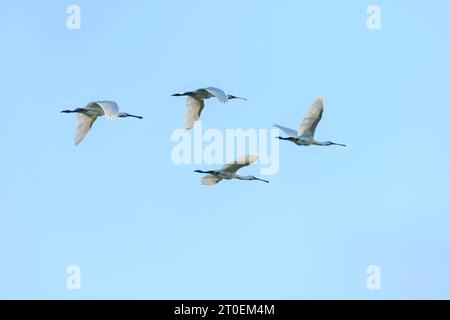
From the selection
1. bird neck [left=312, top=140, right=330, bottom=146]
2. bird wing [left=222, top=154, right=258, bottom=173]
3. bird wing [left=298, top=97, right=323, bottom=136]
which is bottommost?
bird wing [left=222, top=154, right=258, bottom=173]

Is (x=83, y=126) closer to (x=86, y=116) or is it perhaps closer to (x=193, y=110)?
(x=86, y=116)

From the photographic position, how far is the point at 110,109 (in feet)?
89.4

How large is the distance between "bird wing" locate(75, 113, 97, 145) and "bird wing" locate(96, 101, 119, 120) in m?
2.33

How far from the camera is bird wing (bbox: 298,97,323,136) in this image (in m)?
28.7

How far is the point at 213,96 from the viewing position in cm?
2998

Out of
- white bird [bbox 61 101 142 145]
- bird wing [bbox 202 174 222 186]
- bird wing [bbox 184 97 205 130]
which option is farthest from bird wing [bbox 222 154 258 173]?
white bird [bbox 61 101 142 145]

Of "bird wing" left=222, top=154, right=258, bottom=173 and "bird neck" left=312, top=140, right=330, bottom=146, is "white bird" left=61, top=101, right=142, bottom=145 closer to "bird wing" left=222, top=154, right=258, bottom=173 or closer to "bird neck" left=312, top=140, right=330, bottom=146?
"bird wing" left=222, top=154, right=258, bottom=173

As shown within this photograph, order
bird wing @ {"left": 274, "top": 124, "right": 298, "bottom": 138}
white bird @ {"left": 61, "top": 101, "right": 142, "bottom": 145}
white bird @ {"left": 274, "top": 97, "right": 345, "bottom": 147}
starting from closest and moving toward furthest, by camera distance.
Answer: white bird @ {"left": 274, "top": 97, "right": 345, "bottom": 147}, bird wing @ {"left": 274, "top": 124, "right": 298, "bottom": 138}, white bird @ {"left": 61, "top": 101, "right": 142, "bottom": 145}

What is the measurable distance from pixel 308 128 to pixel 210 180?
2.84 m

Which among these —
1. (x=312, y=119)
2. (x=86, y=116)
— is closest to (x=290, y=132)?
(x=312, y=119)
